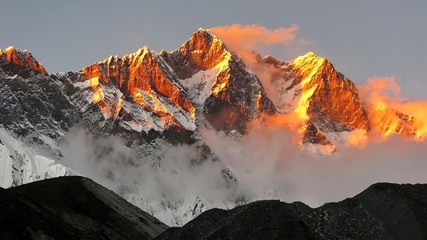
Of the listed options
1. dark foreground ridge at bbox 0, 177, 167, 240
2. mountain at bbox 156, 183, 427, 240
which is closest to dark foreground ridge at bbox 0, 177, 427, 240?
mountain at bbox 156, 183, 427, 240

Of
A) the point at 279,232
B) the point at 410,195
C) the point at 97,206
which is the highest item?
the point at 97,206

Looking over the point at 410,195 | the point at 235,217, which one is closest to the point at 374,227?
the point at 410,195

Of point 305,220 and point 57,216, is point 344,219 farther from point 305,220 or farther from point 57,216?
point 57,216

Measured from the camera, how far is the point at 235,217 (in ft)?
395

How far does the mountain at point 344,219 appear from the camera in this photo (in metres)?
113

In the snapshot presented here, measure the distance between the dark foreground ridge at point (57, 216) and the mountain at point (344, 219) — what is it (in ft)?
135

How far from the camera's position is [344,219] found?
119 metres

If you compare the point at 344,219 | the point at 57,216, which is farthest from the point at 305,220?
the point at 57,216

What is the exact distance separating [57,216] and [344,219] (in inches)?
3025

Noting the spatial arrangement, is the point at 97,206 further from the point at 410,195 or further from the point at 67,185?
the point at 410,195

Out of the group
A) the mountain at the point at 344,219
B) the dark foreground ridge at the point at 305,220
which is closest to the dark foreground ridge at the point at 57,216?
the dark foreground ridge at the point at 305,220

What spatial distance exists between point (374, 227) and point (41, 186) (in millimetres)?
102257

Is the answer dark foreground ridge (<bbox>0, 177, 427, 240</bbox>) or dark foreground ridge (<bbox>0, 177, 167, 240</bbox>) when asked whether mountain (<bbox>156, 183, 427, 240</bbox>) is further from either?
dark foreground ridge (<bbox>0, 177, 167, 240</bbox>)

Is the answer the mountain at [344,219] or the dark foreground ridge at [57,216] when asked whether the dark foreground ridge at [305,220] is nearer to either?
the mountain at [344,219]
